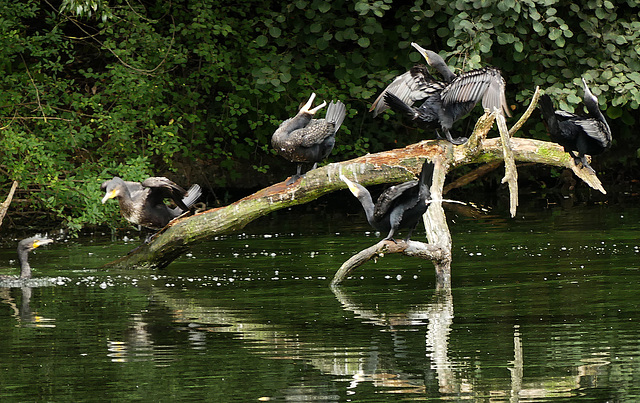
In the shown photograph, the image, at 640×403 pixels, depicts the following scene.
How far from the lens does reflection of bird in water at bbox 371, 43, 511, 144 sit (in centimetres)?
773

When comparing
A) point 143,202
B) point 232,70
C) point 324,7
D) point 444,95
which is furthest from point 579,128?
point 232,70

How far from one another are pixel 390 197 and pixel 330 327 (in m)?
1.22

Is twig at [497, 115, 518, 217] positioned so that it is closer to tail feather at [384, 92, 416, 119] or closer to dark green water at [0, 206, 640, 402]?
dark green water at [0, 206, 640, 402]

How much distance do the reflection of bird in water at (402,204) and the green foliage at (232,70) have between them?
12.7 feet

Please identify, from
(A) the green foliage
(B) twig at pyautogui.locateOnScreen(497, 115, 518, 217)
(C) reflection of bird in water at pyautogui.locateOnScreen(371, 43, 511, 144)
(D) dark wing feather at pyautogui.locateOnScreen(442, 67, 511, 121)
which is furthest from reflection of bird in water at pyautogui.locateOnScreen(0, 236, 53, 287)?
(B) twig at pyautogui.locateOnScreen(497, 115, 518, 217)

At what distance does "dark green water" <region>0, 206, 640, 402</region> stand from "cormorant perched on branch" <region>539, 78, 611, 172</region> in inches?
34.8

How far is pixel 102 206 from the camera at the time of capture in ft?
34.3

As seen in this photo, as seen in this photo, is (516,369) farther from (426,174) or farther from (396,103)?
(396,103)

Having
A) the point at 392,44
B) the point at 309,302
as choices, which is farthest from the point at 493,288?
the point at 392,44

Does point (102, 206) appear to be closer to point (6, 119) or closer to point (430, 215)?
point (6, 119)

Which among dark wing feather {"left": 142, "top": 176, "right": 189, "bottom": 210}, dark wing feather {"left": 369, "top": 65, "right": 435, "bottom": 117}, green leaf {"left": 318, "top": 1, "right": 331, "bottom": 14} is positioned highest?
green leaf {"left": 318, "top": 1, "right": 331, "bottom": 14}

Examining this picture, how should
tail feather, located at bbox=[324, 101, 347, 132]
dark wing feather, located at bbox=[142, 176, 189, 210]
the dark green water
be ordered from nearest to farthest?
1. the dark green water
2. dark wing feather, located at bbox=[142, 176, 189, 210]
3. tail feather, located at bbox=[324, 101, 347, 132]

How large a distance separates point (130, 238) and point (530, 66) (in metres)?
5.06

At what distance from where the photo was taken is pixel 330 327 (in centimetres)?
591
